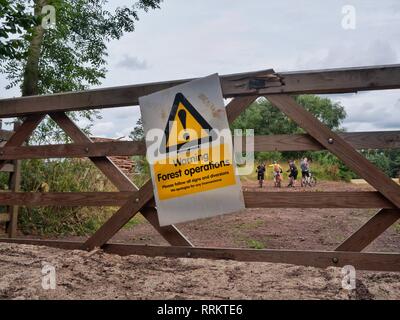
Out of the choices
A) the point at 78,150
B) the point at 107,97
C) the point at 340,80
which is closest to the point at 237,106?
the point at 340,80

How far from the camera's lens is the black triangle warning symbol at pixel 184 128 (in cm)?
424

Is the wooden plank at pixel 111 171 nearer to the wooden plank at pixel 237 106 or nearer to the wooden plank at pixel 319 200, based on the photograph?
the wooden plank at pixel 319 200

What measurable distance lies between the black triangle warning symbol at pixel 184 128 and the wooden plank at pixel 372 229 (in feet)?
5.13

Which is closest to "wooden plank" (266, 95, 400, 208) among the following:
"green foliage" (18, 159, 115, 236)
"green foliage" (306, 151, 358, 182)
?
"green foliage" (18, 159, 115, 236)

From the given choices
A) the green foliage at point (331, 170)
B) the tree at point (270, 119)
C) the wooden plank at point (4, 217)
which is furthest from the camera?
the tree at point (270, 119)

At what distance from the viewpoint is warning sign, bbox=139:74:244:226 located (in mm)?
4184

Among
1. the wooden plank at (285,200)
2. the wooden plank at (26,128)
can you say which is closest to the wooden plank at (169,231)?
the wooden plank at (285,200)

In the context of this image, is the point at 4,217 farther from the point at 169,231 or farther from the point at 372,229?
the point at 372,229

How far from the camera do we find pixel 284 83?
4.04 meters

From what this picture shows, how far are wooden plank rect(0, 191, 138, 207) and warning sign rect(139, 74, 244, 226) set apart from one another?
0.50 meters

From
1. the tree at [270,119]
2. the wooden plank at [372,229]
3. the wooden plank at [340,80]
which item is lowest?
the wooden plank at [372,229]
